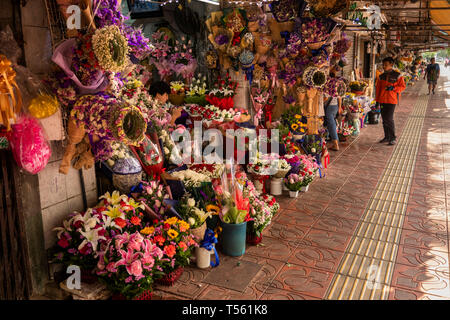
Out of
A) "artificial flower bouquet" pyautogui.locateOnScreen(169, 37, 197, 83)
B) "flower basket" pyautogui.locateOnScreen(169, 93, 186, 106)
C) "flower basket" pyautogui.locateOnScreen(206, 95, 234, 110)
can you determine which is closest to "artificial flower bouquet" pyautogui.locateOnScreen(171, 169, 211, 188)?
"flower basket" pyautogui.locateOnScreen(206, 95, 234, 110)

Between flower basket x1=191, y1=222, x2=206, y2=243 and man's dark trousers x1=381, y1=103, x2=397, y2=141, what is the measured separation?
654 cm

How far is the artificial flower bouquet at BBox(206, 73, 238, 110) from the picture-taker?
616 cm

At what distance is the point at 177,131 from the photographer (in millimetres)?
5340

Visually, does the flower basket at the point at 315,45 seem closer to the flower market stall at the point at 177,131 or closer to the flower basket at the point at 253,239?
the flower market stall at the point at 177,131

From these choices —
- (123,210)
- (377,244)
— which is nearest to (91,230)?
(123,210)

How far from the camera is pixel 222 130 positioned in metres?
6.07

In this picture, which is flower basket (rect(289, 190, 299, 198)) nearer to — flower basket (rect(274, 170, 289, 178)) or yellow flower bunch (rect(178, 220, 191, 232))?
flower basket (rect(274, 170, 289, 178))

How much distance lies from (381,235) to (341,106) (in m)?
5.24

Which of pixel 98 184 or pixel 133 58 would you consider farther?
pixel 98 184

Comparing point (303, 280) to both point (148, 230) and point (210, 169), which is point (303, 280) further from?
point (210, 169)

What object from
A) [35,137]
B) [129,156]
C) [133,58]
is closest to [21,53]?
[35,137]

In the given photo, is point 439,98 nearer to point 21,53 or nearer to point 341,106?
point 341,106

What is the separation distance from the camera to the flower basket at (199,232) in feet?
12.8

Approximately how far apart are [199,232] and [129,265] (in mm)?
914
